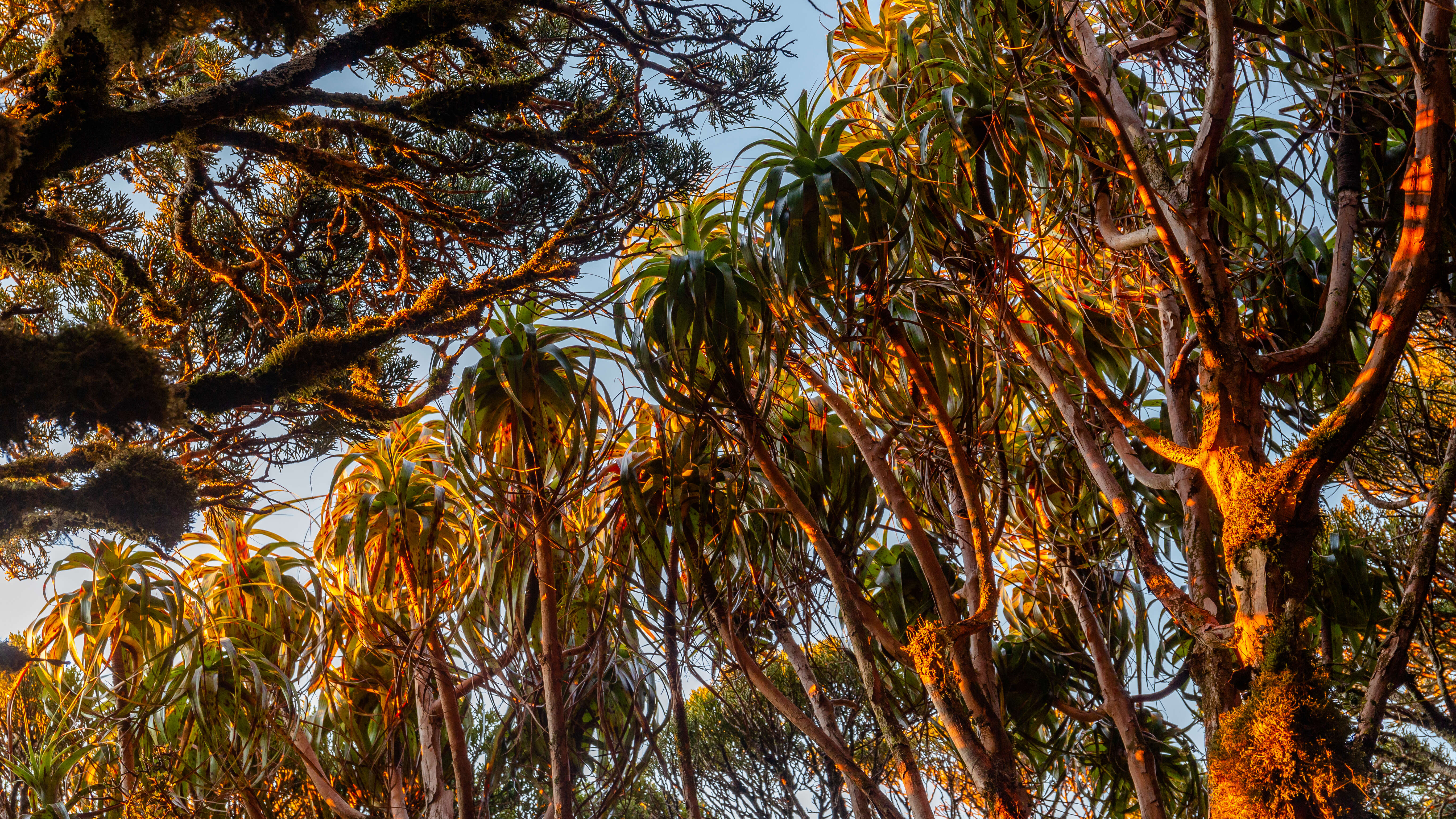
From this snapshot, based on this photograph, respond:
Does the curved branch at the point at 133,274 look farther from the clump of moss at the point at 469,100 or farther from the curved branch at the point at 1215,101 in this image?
the curved branch at the point at 1215,101

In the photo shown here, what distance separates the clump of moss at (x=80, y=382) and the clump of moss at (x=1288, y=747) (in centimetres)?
239

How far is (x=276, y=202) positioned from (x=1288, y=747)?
11.9ft

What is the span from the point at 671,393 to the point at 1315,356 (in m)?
0.94

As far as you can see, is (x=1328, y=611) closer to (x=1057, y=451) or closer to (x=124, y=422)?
(x=1057, y=451)

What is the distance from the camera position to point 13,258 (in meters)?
2.42

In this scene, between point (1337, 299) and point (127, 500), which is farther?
point (127, 500)

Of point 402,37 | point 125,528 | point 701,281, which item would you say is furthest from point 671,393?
point 125,528

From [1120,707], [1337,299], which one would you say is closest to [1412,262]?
[1337,299]

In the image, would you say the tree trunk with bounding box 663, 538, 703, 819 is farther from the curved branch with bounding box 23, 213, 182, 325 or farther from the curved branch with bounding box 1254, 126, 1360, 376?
the curved branch with bounding box 23, 213, 182, 325

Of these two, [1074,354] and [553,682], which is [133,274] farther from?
[1074,354]

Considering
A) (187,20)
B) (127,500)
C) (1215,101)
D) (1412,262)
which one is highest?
(187,20)

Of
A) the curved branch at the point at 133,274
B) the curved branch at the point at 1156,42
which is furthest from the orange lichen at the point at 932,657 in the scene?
the curved branch at the point at 133,274

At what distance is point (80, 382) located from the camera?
202 centimetres

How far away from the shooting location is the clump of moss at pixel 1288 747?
932 mm
